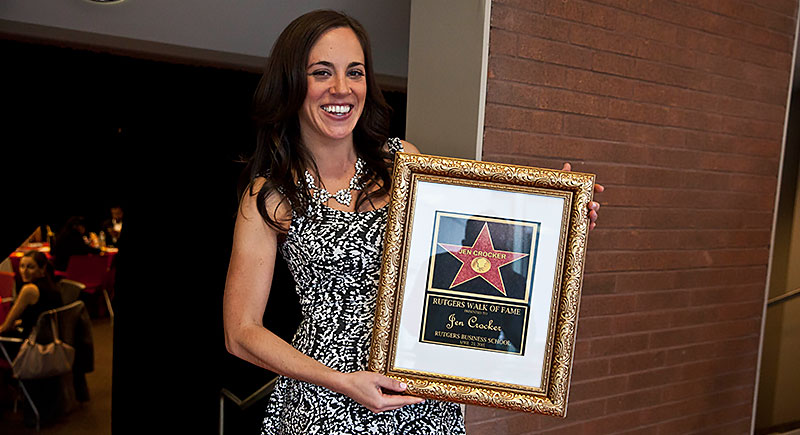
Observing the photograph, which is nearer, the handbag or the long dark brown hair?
the long dark brown hair

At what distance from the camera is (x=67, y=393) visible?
16.9ft

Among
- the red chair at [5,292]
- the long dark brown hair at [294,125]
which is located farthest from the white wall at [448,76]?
the red chair at [5,292]

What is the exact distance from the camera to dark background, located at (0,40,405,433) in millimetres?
3879

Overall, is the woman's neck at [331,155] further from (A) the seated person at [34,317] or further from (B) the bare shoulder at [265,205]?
(A) the seated person at [34,317]

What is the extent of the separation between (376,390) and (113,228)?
23.0 ft

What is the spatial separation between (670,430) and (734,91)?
1543 millimetres

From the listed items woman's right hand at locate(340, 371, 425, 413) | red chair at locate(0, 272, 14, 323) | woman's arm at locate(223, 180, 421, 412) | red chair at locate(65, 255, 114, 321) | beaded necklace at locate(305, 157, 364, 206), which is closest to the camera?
woman's right hand at locate(340, 371, 425, 413)

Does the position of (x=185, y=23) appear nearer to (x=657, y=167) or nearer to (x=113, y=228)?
(x=657, y=167)

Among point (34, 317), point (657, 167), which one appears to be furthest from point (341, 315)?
point (34, 317)

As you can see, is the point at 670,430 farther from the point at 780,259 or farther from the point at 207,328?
the point at 207,328

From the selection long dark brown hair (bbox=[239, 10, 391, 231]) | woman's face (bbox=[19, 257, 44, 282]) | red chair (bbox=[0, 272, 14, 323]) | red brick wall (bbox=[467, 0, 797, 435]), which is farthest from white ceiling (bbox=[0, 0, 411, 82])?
long dark brown hair (bbox=[239, 10, 391, 231])

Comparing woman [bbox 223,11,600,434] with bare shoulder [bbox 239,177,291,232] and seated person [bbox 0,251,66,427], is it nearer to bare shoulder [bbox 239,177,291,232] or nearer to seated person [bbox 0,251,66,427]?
bare shoulder [bbox 239,177,291,232]

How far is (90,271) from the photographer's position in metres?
6.25

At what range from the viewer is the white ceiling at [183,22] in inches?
137
